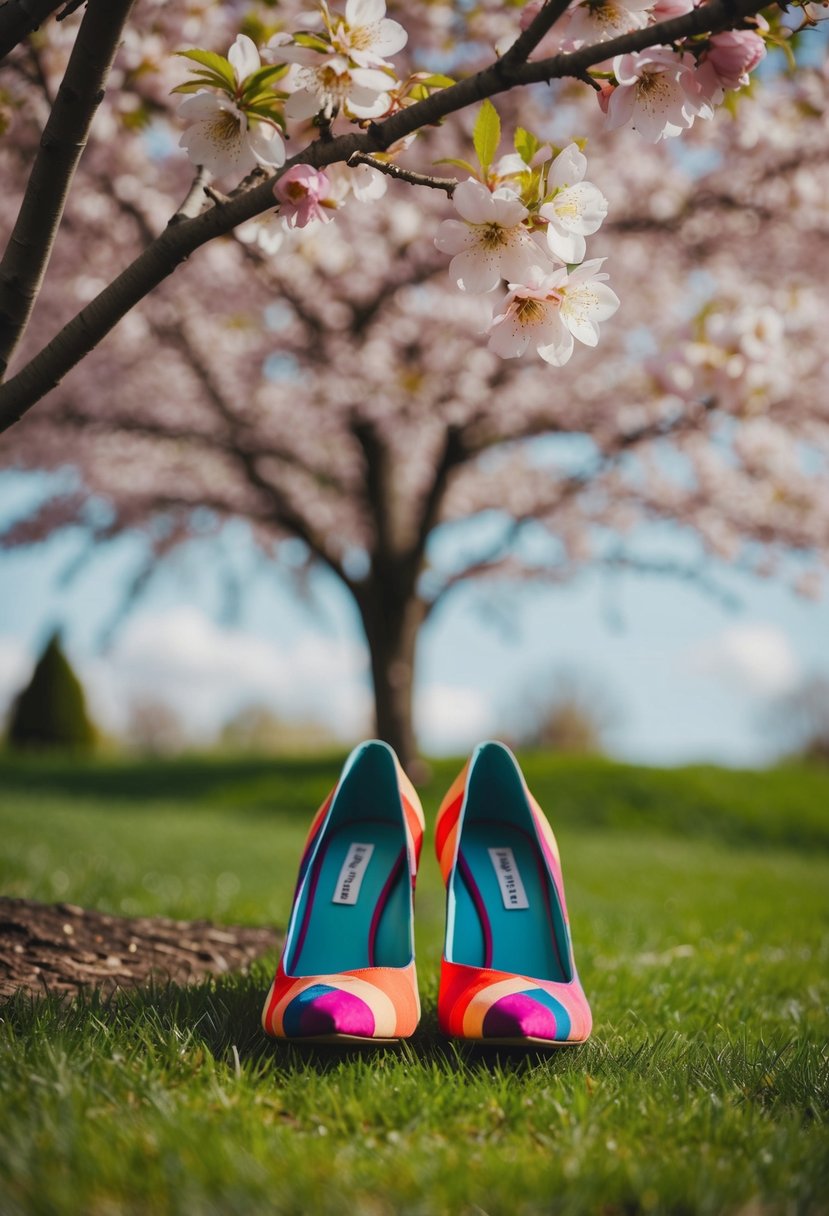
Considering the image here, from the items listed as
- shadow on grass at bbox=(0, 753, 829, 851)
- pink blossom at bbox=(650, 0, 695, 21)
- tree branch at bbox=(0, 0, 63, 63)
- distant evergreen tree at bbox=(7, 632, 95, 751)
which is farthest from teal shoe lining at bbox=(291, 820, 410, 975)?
distant evergreen tree at bbox=(7, 632, 95, 751)

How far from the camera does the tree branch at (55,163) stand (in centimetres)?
196

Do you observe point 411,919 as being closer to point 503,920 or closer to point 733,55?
point 503,920

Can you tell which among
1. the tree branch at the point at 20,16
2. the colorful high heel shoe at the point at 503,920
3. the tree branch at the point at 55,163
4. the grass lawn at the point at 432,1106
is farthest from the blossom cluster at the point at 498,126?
the grass lawn at the point at 432,1106

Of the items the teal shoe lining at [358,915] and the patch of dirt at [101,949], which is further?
the patch of dirt at [101,949]

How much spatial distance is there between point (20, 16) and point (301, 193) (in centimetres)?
85

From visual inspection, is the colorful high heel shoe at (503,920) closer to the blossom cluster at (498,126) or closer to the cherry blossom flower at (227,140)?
the blossom cluster at (498,126)

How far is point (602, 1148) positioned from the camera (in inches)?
59.2

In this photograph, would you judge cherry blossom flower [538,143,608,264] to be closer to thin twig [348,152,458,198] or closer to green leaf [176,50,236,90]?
thin twig [348,152,458,198]

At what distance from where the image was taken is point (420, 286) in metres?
8.04

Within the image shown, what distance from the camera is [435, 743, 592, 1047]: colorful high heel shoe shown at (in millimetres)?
1849

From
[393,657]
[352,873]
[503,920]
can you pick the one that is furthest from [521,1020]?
[393,657]

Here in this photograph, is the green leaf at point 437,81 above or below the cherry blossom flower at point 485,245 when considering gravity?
above

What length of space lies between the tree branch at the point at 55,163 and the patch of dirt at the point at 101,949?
158 centimetres

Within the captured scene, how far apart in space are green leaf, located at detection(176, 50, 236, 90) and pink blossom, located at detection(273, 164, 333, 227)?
0.20 meters
